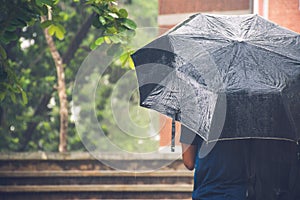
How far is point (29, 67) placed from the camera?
623 inches

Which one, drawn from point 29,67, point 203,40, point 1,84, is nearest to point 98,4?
point 1,84

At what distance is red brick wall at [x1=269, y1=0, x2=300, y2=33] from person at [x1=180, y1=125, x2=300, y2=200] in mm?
3786

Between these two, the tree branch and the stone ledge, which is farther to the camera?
the tree branch

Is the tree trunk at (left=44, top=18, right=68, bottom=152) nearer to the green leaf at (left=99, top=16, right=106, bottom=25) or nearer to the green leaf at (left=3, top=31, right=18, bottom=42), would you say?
the green leaf at (left=3, top=31, right=18, bottom=42)

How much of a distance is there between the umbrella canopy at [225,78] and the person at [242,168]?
108 millimetres

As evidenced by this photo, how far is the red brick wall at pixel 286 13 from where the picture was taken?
7871 millimetres

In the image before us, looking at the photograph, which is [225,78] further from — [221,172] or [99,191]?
[99,191]

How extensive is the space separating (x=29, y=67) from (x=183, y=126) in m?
11.9

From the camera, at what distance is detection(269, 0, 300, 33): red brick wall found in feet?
25.8

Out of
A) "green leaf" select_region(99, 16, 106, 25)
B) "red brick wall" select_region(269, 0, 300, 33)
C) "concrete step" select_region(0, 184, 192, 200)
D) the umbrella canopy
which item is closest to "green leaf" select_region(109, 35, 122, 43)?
"green leaf" select_region(99, 16, 106, 25)

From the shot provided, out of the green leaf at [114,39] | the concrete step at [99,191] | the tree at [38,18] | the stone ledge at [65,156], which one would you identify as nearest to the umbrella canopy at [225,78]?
the green leaf at [114,39]

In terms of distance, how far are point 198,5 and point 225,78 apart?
878cm

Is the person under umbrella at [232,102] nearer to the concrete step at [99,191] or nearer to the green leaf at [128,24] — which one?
the green leaf at [128,24]

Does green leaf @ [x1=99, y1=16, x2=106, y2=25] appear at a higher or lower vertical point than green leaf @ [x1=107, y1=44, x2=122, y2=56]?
higher
